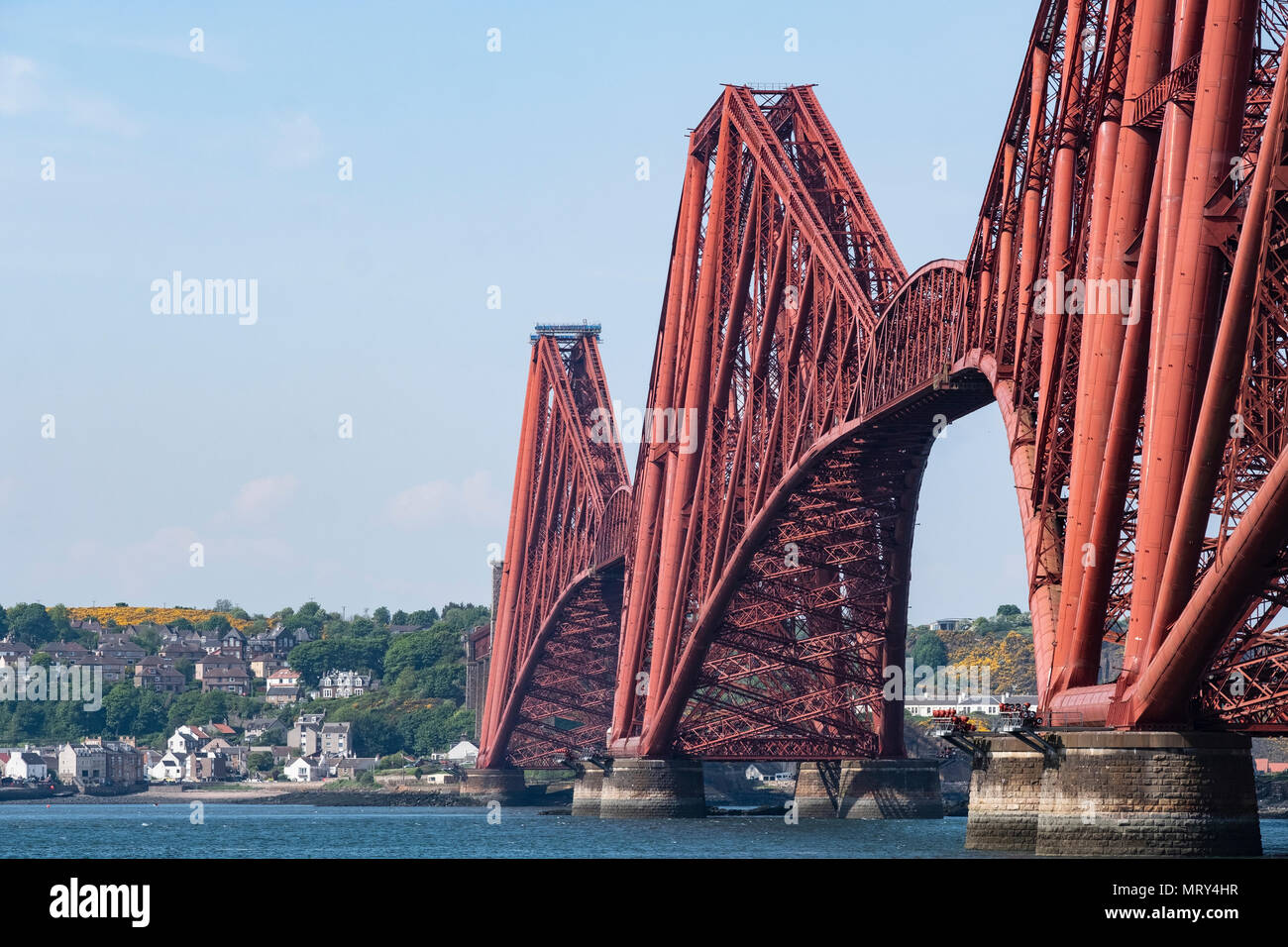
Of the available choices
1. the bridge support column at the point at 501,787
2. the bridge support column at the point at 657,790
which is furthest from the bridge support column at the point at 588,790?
the bridge support column at the point at 501,787

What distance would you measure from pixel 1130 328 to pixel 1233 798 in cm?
1037

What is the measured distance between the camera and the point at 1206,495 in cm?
4119

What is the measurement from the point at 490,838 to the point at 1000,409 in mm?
38197

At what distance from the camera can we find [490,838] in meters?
89.9

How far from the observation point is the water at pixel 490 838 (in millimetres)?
69375

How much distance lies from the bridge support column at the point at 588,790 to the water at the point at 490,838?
1.12m

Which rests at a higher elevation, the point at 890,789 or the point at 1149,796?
the point at 1149,796

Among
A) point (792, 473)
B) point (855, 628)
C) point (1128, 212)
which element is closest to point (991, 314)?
point (1128, 212)

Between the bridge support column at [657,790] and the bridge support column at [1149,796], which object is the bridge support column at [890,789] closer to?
the bridge support column at [657,790]

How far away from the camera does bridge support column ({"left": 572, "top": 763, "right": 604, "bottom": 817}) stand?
364 feet

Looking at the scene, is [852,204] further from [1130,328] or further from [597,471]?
[597,471]

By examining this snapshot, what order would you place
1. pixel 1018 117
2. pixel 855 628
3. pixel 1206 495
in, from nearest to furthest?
pixel 1206 495 < pixel 1018 117 < pixel 855 628

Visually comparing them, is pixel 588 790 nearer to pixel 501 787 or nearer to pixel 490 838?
pixel 490 838

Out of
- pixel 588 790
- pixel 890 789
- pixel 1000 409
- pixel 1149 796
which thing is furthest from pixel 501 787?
pixel 1149 796
